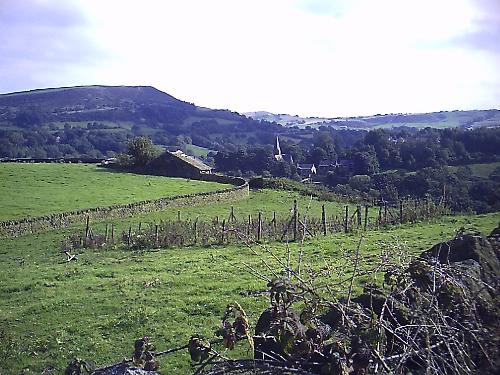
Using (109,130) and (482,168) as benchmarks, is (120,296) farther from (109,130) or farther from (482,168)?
(109,130)

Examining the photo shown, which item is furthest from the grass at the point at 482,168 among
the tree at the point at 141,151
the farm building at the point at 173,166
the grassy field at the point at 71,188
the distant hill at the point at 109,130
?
the distant hill at the point at 109,130

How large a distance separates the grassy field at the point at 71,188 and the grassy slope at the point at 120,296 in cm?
1250

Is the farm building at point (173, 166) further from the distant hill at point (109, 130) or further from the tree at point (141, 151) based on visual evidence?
the distant hill at point (109, 130)

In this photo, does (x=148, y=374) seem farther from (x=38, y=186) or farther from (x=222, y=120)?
(x=222, y=120)

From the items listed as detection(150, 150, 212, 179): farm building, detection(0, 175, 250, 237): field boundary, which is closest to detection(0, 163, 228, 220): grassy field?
detection(0, 175, 250, 237): field boundary

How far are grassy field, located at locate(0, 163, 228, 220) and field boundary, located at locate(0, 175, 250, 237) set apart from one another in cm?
200

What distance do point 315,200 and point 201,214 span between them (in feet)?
41.6

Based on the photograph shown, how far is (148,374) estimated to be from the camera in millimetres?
3871

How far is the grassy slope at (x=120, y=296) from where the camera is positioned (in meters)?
10.4

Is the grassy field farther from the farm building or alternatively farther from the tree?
the farm building

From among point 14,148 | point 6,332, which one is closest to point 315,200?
point 6,332

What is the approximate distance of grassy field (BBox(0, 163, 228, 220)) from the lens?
119 ft

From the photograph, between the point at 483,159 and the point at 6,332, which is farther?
the point at 483,159

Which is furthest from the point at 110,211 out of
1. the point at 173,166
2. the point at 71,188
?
the point at 173,166
